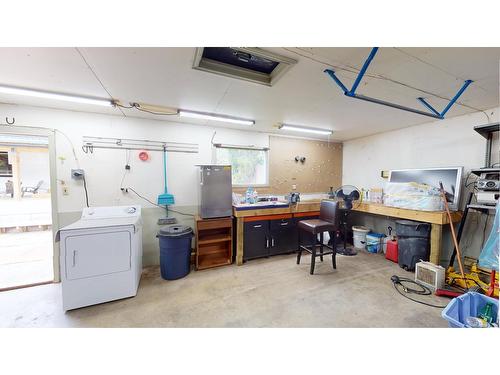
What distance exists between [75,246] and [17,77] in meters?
1.85

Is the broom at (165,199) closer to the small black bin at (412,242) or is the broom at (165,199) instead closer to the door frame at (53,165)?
the door frame at (53,165)

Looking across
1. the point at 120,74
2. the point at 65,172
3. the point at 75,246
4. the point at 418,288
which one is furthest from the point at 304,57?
the point at 65,172

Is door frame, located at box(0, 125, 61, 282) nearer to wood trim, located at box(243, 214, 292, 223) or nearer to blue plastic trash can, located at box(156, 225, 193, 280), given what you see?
blue plastic trash can, located at box(156, 225, 193, 280)

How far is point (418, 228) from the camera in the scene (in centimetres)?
297

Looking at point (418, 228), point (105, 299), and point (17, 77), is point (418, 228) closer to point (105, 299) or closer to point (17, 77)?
point (105, 299)

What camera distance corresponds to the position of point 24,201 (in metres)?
5.44

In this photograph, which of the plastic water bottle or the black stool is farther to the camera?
the plastic water bottle

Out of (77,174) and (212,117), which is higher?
(212,117)

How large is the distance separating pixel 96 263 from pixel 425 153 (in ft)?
17.8

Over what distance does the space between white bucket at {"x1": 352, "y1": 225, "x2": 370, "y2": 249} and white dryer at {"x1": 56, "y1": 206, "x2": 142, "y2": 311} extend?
4.18m

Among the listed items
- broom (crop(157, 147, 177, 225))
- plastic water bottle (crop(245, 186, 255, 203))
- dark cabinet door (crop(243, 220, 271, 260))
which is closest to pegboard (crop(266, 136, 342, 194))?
plastic water bottle (crop(245, 186, 255, 203))

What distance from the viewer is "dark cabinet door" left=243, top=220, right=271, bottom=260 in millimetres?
3342

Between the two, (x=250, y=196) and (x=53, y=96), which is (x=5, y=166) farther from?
(x=250, y=196)

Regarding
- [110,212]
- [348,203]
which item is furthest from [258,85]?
[348,203]
